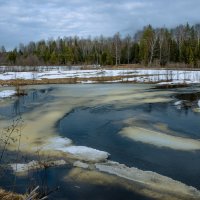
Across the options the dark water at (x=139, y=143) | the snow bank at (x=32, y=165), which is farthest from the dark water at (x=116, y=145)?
the snow bank at (x=32, y=165)

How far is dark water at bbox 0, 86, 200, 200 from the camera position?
29.7 ft

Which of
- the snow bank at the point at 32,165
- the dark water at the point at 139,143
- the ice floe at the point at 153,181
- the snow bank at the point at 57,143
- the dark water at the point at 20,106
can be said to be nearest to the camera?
the ice floe at the point at 153,181

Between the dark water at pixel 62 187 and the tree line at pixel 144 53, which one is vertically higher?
the tree line at pixel 144 53

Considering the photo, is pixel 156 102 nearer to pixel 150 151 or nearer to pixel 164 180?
pixel 150 151

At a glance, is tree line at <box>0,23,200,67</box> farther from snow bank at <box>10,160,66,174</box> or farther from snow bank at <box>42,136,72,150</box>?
snow bank at <box>10,160,66,174</box>

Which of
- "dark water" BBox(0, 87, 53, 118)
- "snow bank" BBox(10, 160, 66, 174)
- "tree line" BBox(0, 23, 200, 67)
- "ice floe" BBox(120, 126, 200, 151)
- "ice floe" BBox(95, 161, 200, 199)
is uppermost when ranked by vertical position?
"tree line" BBox(0, 23, 200, 67)

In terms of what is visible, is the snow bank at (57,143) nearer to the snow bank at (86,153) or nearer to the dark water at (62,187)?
the snow bank at (86,153)

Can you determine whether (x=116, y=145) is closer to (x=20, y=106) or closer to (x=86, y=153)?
(x=86, y=153)

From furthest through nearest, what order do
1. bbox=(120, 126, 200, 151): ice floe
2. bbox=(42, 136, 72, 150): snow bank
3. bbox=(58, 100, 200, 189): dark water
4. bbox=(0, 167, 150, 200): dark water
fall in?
bbox=(120, 126, 200, 151): ice floe, bbox=(42, 136, 72, 150): snow bank, bbox=(58, 100, 200, 189): dark water, bbox=(0, 167, 150, 200): dark water

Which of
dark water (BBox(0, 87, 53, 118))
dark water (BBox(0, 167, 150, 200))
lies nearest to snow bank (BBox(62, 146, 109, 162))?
dark water (BBox(0, 167, 150, 200))

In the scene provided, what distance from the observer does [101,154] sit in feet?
38.6

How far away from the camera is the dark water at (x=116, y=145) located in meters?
9.06

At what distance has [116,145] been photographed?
13.1 m

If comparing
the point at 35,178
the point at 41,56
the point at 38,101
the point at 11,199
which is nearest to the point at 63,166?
the point at 35,178
